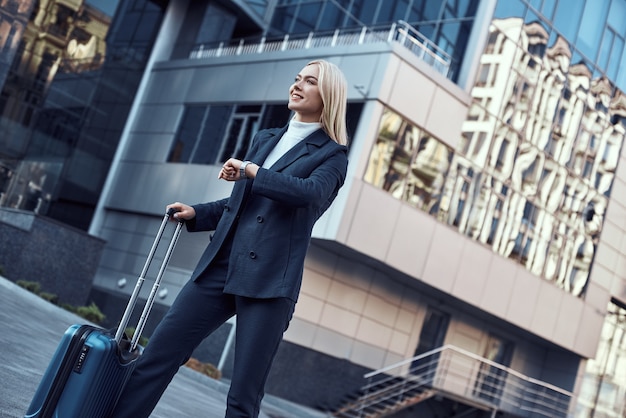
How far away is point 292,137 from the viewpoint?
443cm

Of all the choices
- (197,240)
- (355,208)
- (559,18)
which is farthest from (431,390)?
(559,18)

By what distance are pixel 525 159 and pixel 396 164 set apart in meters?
4.79

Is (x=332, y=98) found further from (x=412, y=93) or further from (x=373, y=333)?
(x=373, y=333)

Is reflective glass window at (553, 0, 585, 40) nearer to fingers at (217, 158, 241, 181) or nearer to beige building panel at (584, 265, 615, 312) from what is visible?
beige building panel at (584, 265, 615, 312)

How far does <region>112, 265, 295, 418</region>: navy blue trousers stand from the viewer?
13.3ft

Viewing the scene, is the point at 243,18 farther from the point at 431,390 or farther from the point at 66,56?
the point at 431,390

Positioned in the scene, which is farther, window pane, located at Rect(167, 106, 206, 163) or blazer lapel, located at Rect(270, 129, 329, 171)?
window pane, located at Rect(167, 106, 206, 163)

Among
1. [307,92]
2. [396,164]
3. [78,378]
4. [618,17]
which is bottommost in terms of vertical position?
[78,378]

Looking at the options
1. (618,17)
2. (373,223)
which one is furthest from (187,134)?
(618,17)

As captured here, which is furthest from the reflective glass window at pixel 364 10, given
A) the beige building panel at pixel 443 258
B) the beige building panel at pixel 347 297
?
the beige building panel at pixel 347 297

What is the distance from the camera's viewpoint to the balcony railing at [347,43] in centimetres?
2152

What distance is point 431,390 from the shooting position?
22266 millimetres

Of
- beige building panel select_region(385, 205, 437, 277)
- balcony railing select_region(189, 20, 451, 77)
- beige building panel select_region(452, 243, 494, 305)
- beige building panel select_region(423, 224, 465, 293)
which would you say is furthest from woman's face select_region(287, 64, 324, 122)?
beige building panel select_region(452, 243, 494, 305)

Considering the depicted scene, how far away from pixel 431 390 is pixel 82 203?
421 inches
